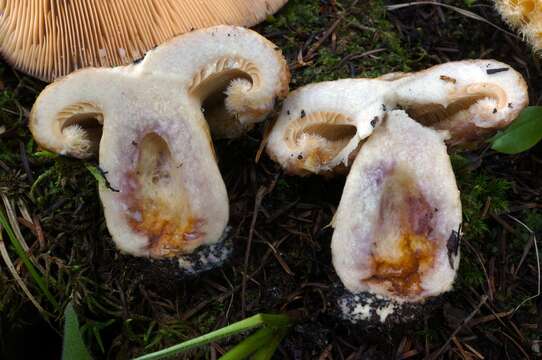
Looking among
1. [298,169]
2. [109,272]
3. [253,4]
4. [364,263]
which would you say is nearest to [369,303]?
[364,263]

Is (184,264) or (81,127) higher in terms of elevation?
(81,127)

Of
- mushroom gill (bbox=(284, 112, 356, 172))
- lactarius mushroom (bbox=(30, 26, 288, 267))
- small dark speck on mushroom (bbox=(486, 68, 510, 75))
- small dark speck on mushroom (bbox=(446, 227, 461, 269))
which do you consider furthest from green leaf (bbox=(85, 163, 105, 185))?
small dark speck on mushroom (bbox=(486, 68, 510, 75))

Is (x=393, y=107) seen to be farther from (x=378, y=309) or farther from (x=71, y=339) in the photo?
(x=71, y=339)

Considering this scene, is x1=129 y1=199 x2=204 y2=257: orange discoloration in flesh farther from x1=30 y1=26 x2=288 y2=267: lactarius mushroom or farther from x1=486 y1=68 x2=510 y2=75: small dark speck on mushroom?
x1=486 y1=68 x2=510 y2=75: small dark speck on mushroom

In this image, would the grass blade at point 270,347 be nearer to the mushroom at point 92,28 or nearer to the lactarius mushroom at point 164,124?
the lactarius mushroom at point 164,124

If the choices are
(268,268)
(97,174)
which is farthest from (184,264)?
(97,174)

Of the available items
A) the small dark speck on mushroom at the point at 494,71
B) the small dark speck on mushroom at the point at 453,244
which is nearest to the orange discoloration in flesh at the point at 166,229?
the small dark speck on mushroom at the point at 453,244
